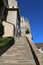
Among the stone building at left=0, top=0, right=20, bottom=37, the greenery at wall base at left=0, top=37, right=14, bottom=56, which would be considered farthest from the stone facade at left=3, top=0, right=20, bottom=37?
the greenery at wall base at left=0, top=37, right=14, bottom=56

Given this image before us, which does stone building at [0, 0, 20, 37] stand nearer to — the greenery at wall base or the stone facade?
the stone facade

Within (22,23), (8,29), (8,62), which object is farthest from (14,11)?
(8,62)

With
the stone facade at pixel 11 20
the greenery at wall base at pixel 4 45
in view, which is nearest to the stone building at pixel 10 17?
the stone facade at pixel 11 20

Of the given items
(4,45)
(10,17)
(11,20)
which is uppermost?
(10,17)

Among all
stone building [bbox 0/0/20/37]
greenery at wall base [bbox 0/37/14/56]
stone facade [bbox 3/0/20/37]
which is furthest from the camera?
stone building [bbox 0/0/20/37]

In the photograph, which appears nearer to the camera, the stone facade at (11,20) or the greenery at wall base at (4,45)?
the greenery at wall base at (4,45)

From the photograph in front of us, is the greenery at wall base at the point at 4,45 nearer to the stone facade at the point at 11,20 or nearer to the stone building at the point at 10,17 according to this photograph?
the stone facade at the point at 11,20

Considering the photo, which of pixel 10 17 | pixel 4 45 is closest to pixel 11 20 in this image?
pixel 10 17

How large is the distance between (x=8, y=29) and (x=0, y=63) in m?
19.5

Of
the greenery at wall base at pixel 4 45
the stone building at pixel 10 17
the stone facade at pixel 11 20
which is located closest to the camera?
the greenery at wall base at pixel 4 45

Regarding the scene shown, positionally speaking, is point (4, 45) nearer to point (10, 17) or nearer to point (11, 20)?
point (11, 20)

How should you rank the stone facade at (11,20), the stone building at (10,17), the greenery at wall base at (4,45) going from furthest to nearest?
1. the stone building at (10,17)
2. the stone facade at (11,20)
3. the greenery at wall base at (4,45)

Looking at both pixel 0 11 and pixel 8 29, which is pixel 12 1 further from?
pixel 8 29

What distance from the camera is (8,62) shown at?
12.5 m
